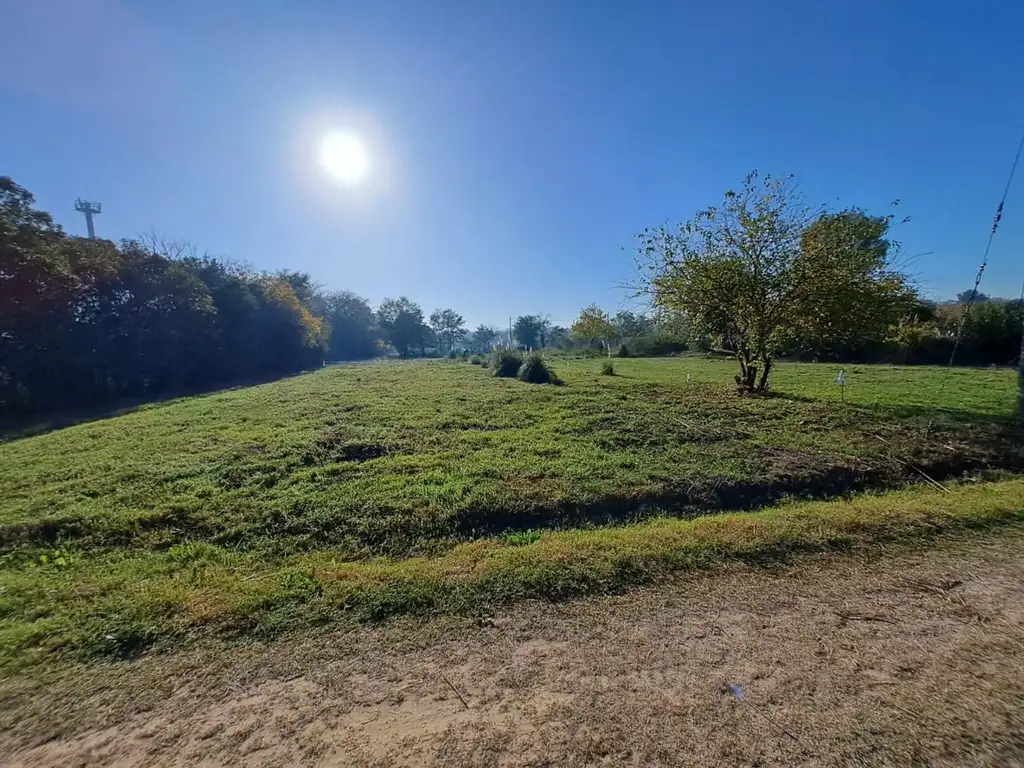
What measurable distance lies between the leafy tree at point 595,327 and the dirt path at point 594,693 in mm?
38331

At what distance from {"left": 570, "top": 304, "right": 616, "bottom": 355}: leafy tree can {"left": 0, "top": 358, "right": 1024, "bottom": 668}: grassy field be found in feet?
107

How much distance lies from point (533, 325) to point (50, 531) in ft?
193

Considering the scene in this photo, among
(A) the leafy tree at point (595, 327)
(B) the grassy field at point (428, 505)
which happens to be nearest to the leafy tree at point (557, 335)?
(A) the leafy tree at point (595, 327)

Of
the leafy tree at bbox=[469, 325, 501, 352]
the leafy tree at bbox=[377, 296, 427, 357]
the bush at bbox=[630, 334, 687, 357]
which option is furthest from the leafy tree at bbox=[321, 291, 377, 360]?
the bush at bbox=[630, 334, 687, 357]

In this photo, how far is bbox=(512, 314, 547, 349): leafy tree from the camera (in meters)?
62.0

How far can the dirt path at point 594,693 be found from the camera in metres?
1.89

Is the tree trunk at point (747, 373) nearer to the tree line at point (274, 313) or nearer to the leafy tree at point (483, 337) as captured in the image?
the tree line at point (274, 313)

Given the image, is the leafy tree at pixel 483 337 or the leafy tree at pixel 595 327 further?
the leafy tree at pixel 483 337

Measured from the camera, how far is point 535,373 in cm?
1581

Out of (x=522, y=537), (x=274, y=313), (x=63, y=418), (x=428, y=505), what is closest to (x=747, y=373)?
Result: (x=522, y=537)

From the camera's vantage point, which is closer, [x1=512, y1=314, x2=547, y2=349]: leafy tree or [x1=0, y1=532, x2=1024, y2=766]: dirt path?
[x1=0, y1=532, x2=1024, y2=766]: dirt path

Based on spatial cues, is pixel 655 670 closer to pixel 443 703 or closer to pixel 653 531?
pixel 443 703

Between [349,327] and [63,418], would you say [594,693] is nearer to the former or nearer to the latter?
[63,418]

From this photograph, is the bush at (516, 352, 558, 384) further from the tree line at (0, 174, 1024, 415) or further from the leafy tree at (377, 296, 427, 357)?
the leafy tree at (377, 296, 427, 357)
